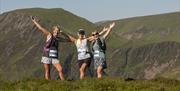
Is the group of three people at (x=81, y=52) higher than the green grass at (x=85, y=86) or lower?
higher

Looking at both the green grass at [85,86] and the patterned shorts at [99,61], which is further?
the patterned shorts at [99,61]

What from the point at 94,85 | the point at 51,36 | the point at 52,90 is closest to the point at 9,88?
the point at 52,90

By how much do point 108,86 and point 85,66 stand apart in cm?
449

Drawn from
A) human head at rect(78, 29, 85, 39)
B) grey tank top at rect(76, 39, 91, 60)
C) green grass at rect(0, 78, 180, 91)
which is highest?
human head at rect(78, 29, 85, 39)

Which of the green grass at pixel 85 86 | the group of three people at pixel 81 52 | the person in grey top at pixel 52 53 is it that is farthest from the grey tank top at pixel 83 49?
the green grass at pixel 85 86

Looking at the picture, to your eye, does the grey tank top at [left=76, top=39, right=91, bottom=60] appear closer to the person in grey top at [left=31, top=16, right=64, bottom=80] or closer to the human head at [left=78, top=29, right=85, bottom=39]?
the human head at [left=78, top=29, right=85, bottom=39]

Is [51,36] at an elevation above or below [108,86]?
above

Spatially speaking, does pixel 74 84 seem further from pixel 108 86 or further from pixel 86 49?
pixel 86 49

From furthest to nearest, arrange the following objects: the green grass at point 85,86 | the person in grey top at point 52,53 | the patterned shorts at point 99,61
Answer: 1. the patterned shorts at point 99,61
2. the person in grey top at point 52,53
3. the green grass at point 85,86

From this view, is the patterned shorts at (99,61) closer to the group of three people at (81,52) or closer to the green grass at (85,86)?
the group of three people at (81,52)

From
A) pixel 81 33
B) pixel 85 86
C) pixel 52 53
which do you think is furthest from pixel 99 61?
pixel 85 86

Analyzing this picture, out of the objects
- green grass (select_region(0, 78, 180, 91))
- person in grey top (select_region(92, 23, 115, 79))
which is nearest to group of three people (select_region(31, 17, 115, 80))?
person in grey top (select_region(92, 23, 115, 79))

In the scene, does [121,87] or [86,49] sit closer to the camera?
[121,87]

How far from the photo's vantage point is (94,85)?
60.2ft
